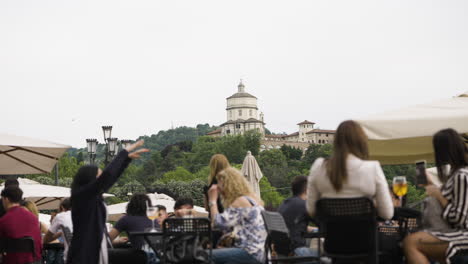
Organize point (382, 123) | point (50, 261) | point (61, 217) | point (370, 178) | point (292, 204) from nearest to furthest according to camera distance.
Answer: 1. point (370, 178)
2. point (382, 123)
3. point (292, 204)
4. point (61, 217)
5. point (50, 261)

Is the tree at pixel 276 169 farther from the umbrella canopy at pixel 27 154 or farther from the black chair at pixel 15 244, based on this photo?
the black chair at pixel 15 244

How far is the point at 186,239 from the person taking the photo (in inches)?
231

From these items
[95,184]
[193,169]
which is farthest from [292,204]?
[193,169]

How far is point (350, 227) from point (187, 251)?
173 centimetres

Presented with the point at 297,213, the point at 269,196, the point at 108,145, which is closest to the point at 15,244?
the point at 297,213

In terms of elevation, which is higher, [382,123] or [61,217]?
[382,123]

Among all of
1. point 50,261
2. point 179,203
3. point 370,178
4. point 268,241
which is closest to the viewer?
point 370,178

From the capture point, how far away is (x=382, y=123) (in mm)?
6328

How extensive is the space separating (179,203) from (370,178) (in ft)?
13.8

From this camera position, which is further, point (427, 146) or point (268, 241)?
point (427, 146)

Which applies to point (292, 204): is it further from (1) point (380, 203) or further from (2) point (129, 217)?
(1) point (380, 203)

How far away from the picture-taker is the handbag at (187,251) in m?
5.82

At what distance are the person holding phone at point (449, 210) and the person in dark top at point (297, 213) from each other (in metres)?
1.53

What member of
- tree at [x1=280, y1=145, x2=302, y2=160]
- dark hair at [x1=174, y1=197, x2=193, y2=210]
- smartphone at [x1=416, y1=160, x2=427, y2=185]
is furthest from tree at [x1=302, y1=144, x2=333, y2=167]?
smartphone at [x1=416, y1=160, x2=427, y2=185]
